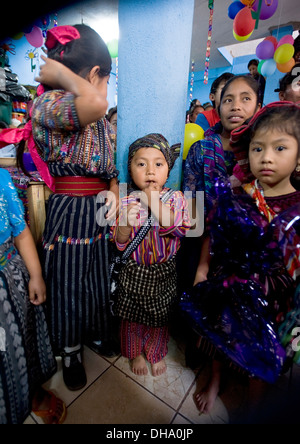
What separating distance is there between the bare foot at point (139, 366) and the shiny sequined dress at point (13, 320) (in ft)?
1.68

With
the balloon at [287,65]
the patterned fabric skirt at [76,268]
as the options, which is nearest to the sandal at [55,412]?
the patterned fabric skirt at [76,268]

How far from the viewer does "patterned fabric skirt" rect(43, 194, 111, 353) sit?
38.3 inches

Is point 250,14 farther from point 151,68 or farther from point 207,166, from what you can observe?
point 207,166

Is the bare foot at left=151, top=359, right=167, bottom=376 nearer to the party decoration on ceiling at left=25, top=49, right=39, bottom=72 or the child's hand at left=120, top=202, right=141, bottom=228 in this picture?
the child's hand at left=120, top=202, right=141, bottom=228

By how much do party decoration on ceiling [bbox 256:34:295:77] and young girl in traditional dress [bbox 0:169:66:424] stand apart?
3626mm


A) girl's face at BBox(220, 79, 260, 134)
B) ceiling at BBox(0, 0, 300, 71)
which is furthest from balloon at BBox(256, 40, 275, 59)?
girl's face at BBox(220, 79, 260, 134)

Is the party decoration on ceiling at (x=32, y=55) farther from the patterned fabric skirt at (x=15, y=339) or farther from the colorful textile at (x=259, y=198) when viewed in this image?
the colorful textile at (x=259, y=198)

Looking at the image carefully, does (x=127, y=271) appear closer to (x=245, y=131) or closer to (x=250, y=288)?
(x=250, y=288)

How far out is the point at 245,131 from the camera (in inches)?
36.0

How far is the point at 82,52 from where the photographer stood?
0.75 m

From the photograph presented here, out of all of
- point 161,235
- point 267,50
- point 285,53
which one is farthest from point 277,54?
point 161,235

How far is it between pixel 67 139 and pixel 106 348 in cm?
122

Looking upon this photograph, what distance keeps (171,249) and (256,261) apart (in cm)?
42

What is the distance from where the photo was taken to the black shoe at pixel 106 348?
4.26 feet
